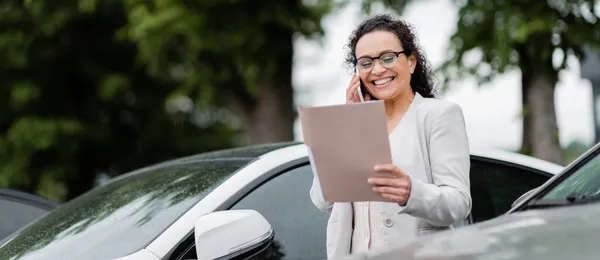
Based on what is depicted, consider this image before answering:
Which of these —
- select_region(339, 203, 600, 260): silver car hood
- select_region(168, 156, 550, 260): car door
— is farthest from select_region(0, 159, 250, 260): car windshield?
select_region(339, 203, 600, 260): silver car hood

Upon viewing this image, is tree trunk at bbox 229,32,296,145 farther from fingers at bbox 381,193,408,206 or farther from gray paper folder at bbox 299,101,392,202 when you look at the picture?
fingers at bbox 381,193,408,206

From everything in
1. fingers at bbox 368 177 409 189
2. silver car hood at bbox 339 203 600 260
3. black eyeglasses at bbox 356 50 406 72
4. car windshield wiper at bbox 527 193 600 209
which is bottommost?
car windshield wiper at bbox 527 193 600 209

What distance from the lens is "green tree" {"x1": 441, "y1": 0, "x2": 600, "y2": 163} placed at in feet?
29.6

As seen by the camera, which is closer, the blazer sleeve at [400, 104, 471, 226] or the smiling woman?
the blazer sleeve at [400, 104, 471, 226]

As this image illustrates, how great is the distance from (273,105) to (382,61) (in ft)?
42.0

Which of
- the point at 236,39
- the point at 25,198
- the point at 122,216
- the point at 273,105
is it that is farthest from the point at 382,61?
the point at 273,105

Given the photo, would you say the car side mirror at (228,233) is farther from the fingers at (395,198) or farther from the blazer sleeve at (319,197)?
the fingers at (395,198)

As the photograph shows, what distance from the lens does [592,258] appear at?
6.12 ft

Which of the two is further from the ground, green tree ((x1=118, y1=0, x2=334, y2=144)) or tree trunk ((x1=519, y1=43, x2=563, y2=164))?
green tree ((x1=118, y1=0, x2=334, y2=144))

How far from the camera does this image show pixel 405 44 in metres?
3.26

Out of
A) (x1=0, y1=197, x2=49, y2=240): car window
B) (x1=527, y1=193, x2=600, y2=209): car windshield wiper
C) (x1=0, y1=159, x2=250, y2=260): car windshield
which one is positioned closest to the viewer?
(x1=527, y1=193, x2=600, y2=209): car windshield wiper

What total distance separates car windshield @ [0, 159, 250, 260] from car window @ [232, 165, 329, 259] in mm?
167

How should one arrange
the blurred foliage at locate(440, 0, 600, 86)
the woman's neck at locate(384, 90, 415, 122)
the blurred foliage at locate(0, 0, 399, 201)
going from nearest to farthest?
the woman's neck at locate(384, 90, 415, 122) → the blurred foliage at locate(440, 0, 600, 86) → the blurred foliage at locate(0, 0, 399, 201)

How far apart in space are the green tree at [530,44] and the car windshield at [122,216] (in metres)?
5.33
